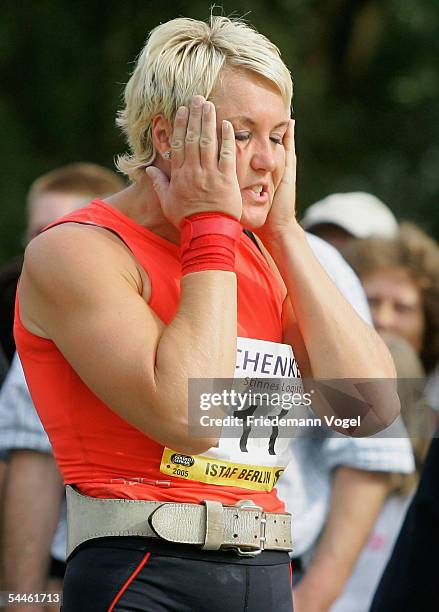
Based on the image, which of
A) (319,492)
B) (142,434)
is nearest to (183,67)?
(142,434)

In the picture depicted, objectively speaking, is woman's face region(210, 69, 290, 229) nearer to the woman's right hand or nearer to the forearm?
the woman's right hand

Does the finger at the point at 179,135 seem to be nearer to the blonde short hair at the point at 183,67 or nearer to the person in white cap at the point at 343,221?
the blonde short hair at the point at 183,67

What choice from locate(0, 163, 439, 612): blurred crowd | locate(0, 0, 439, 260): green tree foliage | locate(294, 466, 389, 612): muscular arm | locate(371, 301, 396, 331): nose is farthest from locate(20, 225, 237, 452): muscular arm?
locate(0, 0, 439, 260): green tree foliage

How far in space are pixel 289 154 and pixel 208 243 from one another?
44 centimetres

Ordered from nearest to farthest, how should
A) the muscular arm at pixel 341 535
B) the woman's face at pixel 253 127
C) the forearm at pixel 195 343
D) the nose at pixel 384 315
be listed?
1. the forearm at pixel 195 343
2. the woman's face at pixel 253 127
3. the muscular arm at pixel 341 535
4. the nose at pixel 384 315

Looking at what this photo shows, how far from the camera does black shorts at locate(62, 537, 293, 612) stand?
8.21 feet

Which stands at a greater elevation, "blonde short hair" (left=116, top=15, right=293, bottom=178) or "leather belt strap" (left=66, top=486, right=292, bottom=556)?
"blonde short hair" (left=116, top=15, right=293, bottom=178)

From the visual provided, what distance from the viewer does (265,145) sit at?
273 centimetres

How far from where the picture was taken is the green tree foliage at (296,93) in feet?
33.5

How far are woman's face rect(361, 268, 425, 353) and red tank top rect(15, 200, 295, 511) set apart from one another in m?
1.90

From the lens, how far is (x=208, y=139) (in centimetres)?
262

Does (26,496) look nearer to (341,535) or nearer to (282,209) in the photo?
(341,535)

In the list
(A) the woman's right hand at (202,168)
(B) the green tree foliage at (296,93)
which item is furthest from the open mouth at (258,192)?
(B) the green tree foliage at (296,93)

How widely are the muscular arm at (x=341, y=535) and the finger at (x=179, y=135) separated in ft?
4.76
